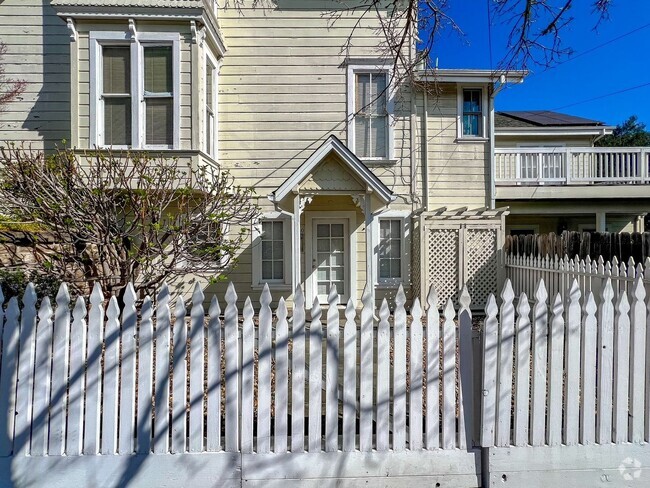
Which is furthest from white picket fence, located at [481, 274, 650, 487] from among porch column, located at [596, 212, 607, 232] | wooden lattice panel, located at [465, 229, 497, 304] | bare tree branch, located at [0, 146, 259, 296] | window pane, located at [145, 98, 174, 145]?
porch column, located at [596, 212, 607, 232]

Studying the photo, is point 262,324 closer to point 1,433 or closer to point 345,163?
point 1,433

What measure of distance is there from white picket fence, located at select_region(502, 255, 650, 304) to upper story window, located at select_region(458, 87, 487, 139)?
292cm

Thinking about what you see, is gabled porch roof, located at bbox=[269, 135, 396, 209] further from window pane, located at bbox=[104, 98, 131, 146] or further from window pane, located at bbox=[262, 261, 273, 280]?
window pane, located at bbox=[104, 98, 131, 146]

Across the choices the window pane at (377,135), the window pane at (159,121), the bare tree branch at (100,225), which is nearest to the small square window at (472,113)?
the window pane at (377,135)

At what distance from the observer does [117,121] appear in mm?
7094

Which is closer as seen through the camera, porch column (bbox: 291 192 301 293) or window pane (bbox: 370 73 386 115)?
porch column (bbox: 291 192 301 293)

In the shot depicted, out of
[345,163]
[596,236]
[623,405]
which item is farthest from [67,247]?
[596,236]

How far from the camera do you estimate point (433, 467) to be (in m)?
2.53

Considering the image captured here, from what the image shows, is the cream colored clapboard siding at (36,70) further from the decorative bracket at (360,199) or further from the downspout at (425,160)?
the downspout at (425,160)

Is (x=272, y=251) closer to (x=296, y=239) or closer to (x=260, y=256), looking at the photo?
(x=260, y=256)

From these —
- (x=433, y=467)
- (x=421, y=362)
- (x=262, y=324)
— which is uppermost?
(x=262, y=324)

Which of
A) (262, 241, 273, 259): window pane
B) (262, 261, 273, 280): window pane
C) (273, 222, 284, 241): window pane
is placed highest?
(273, 222, 284, 241): window pane

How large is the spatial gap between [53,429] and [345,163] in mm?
5873

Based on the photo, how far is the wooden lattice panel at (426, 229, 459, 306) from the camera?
27.4 ft
